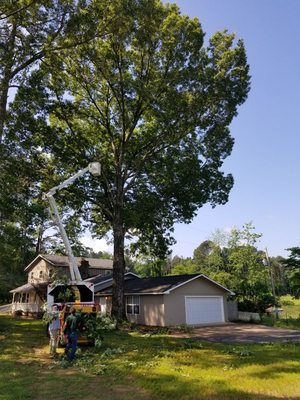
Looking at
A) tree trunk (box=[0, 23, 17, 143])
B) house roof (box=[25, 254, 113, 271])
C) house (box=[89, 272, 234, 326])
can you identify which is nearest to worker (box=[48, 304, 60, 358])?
tree trunk (box=[0, 23, 17, 143])

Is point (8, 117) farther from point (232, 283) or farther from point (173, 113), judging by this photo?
point (232, 283)

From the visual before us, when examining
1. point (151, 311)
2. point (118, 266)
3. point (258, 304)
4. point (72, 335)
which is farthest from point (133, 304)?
point (72, 335)

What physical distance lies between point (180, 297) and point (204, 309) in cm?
298

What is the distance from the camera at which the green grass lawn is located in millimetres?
8555

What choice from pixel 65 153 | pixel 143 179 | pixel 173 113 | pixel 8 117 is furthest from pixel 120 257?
pixel 8 117

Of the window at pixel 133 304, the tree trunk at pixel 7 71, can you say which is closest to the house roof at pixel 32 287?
the window at pixel 133 304

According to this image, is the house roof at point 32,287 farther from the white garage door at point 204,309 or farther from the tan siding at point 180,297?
the white garage door at point 204,309

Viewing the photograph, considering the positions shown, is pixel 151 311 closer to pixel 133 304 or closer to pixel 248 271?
pixel 133 304

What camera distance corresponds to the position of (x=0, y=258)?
23.1 meters

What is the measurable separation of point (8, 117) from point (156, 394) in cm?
2019

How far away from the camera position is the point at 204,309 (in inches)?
1174

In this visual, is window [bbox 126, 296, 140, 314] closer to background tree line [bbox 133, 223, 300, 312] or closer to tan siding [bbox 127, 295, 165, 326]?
tan siding [bbox 127, 295, 165, 326]

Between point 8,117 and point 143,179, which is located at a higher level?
point 8,117

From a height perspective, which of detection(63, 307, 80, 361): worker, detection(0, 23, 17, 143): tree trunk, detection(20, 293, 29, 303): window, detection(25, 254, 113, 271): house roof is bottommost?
detection(63, 307, 80, 361): worker
